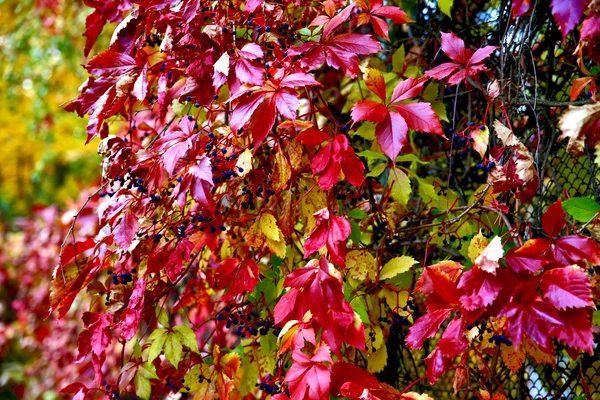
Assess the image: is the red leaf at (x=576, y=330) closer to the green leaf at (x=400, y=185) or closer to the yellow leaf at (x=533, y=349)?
the yellow leaf at (x=533, y=349)

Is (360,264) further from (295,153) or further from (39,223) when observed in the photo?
(39,223)

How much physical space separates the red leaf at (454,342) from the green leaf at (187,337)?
61 centimetres

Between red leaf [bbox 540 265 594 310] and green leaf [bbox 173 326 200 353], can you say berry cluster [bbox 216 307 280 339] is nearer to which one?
green leaf [bbox 173 326 200 353]

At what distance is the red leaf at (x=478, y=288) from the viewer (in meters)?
0.89

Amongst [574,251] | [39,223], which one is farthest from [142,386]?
[39,223]

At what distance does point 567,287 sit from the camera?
34.1 inches

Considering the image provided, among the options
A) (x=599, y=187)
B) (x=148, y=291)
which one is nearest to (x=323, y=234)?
(x=148, y=291)

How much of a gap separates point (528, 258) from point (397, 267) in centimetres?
38

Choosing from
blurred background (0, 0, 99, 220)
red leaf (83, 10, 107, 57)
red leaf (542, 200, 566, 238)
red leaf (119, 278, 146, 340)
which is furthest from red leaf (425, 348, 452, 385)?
blurred background (0, 0, 99, 220)

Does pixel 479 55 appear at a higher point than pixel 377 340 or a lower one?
higher

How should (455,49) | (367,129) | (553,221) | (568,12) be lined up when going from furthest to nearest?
(367,129), (455,49), (553,221), (568,12)

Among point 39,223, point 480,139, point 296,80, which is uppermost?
point 296,80

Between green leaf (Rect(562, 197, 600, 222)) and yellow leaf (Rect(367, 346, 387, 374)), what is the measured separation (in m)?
0.49

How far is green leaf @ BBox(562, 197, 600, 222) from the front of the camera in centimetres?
107
